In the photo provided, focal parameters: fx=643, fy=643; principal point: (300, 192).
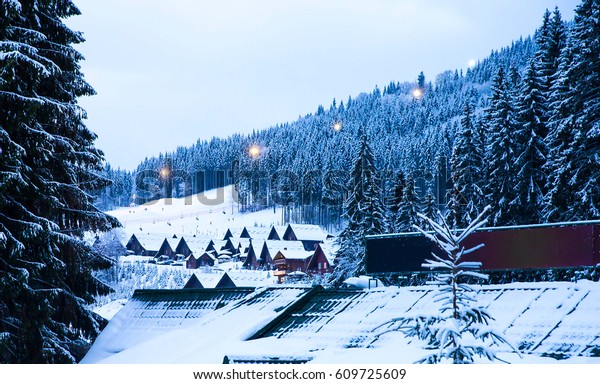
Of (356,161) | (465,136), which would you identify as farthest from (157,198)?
(465,136)

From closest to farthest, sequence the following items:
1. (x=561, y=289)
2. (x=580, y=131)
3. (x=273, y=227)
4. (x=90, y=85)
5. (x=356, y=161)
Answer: (x=561, y=289), (x=90, y=85), (x=580, y=131), (x=356, y=161), (x=273, y=227)

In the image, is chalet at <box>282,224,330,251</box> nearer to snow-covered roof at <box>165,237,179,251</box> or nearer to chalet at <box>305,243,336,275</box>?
chalet at <box>305,243,336,275</box>

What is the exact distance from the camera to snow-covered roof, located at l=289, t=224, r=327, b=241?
2210 inches

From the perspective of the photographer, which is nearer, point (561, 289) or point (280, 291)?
point (561, 289)

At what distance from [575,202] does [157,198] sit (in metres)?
57.7

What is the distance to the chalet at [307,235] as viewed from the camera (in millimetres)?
54812

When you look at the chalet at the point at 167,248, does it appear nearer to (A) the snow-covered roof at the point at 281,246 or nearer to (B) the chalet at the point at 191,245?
(B) the chalet at the point at 191,245

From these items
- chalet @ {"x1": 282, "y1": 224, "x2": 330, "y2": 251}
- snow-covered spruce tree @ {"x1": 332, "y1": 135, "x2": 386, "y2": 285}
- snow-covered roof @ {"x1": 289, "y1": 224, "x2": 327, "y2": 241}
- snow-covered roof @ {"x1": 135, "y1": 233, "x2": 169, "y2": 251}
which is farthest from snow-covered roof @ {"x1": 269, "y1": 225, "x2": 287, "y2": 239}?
snow-covered spruce tree @ {"x1": 332, "y1": 135, "x2": 386, "y2": 285}

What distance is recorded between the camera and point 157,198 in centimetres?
7344

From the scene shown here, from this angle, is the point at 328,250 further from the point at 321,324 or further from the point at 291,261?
the point at 321,324

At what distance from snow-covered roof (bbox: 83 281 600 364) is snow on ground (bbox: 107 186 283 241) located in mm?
47012

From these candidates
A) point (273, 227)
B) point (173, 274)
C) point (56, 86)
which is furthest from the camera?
point (273, 227)
